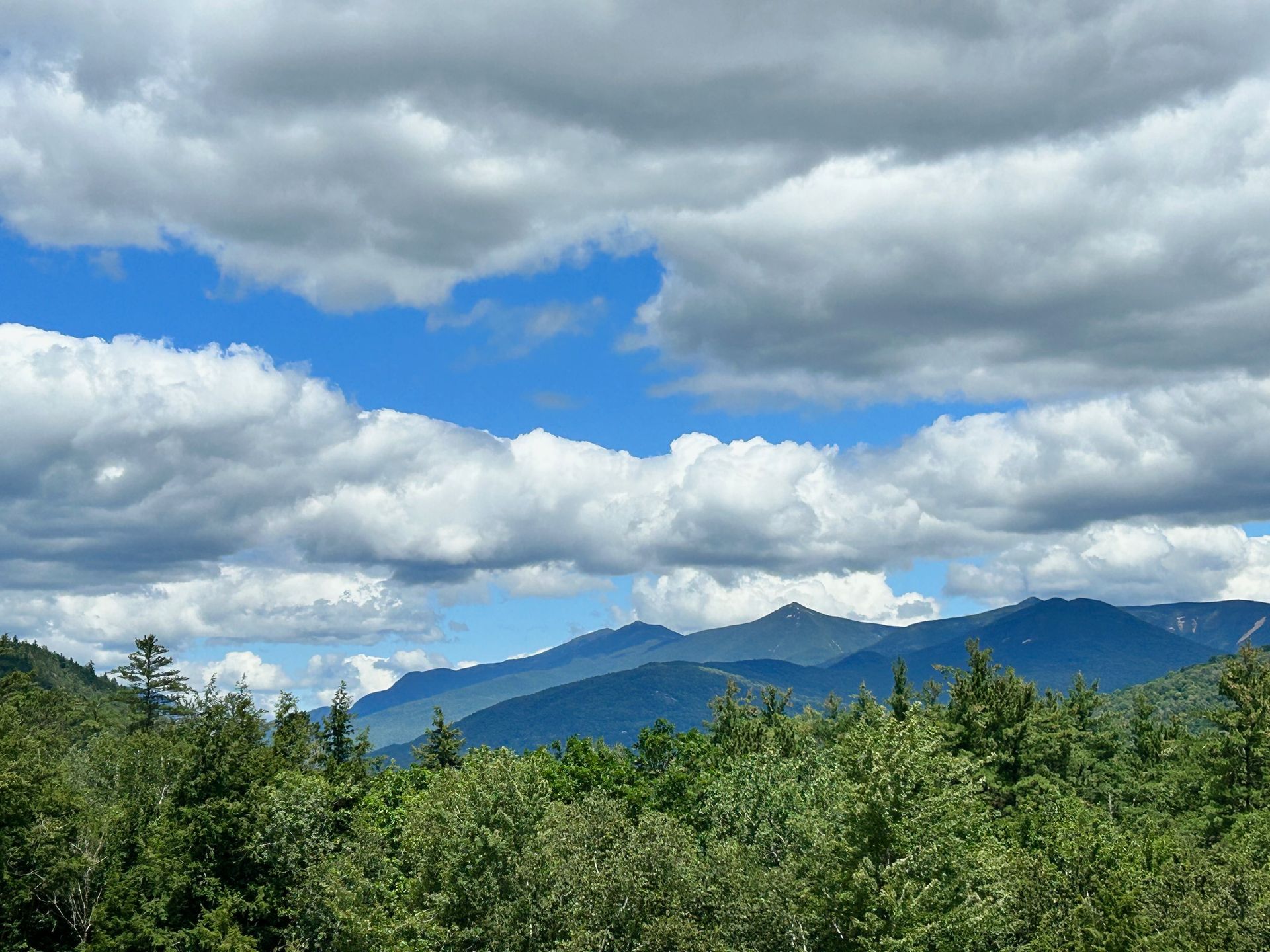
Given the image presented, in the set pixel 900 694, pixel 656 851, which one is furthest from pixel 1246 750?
pixel 656 851

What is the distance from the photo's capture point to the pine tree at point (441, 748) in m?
114

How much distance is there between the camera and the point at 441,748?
383ft

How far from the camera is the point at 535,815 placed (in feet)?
188

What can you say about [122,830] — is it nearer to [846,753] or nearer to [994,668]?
[846,753]

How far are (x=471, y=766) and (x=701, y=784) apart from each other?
28997mm

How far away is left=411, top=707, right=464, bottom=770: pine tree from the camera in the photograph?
114 m

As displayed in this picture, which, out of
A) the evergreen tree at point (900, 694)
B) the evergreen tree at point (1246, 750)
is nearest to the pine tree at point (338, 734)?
the evergreen tree at point (900, 694)

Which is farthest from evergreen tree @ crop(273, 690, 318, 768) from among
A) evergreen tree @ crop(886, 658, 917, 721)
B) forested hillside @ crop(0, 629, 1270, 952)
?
evergreen tree @ crop(886, 658, 917, 721)

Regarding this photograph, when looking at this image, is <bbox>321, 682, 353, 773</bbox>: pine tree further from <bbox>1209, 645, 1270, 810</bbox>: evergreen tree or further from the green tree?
<bbox>1209, 645, 1270, 810</bbox>: evergreen tree

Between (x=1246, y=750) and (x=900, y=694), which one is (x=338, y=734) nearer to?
(x=900, y=694)

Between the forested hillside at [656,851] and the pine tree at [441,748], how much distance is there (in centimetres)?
2727

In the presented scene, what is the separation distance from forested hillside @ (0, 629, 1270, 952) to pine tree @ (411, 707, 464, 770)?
27.3 m

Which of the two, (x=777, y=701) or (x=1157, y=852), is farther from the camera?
(x=777, y=701)

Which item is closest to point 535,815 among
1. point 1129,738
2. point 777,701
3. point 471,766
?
point 471,766
